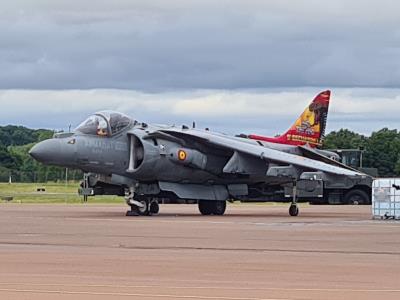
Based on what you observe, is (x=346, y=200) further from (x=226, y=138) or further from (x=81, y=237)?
(x=81, y=237)

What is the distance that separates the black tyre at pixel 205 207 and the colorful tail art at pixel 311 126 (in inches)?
187

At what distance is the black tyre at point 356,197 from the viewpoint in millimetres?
55669

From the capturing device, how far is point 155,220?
113 feet

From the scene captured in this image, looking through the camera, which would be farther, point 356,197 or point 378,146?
point 378,146

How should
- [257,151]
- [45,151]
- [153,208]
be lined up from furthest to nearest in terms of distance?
[257,151] < [153,208] < [45,151]

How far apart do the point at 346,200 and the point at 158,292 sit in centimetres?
4292

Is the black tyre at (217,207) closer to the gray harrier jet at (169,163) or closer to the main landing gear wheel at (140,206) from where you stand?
the gray harrier jet at (169,163)

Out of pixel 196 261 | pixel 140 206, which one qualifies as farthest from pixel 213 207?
pixel 196 261

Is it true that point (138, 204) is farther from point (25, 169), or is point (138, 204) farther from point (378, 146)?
point (25, 169)

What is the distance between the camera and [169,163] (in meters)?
38.6

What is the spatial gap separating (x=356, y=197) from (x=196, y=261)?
37.6 metres

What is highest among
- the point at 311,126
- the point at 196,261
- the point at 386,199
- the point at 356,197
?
the point at 311,126

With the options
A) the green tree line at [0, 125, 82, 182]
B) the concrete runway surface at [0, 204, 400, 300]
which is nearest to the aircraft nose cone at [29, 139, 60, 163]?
the concrete runway surface at [0, 204, 400, 300]

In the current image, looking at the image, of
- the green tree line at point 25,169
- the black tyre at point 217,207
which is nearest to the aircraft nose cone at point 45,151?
the black tyre at point 217,207
